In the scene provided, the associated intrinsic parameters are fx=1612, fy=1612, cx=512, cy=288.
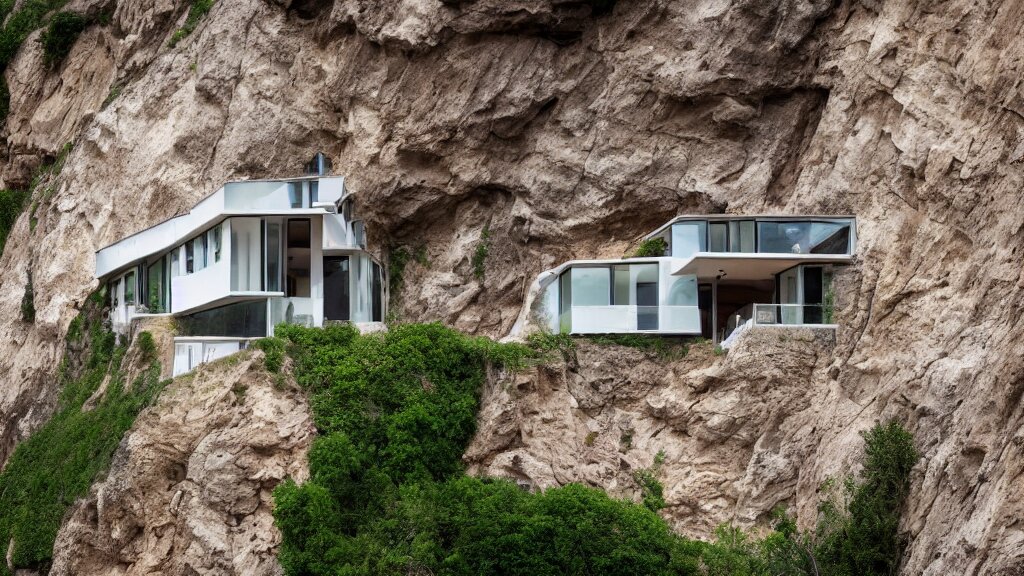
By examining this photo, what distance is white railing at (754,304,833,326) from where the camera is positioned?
35656 millimetres

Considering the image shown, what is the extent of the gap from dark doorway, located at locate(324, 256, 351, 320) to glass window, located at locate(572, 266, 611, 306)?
22.4ft

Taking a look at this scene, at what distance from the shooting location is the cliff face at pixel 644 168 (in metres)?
31.5

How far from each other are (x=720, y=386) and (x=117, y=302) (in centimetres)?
1782

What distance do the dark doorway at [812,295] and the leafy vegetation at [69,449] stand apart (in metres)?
14.9

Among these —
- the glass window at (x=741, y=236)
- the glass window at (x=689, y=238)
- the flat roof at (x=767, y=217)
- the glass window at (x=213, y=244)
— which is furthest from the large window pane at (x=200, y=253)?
the glass window at (x=741, y=236)

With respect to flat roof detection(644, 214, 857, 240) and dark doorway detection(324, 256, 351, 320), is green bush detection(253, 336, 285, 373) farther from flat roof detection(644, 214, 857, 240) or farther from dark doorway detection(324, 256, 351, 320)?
flat roof detection(644, 214, 857, 240)

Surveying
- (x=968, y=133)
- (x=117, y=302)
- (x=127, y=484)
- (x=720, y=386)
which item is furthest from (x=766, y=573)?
(x=117, y=302)

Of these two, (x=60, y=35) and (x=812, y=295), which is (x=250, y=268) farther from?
(x=60, y=35)

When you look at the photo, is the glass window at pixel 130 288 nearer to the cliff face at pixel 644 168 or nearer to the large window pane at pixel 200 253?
the cliff face at pixel 644 168

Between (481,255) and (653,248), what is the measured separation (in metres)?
5.43

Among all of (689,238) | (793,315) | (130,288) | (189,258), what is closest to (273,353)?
(189,258)

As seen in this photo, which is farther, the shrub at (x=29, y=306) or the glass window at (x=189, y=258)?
the shrub at (x=29, y=306)

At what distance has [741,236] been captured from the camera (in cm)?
3784

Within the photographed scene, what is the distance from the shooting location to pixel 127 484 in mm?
35188
